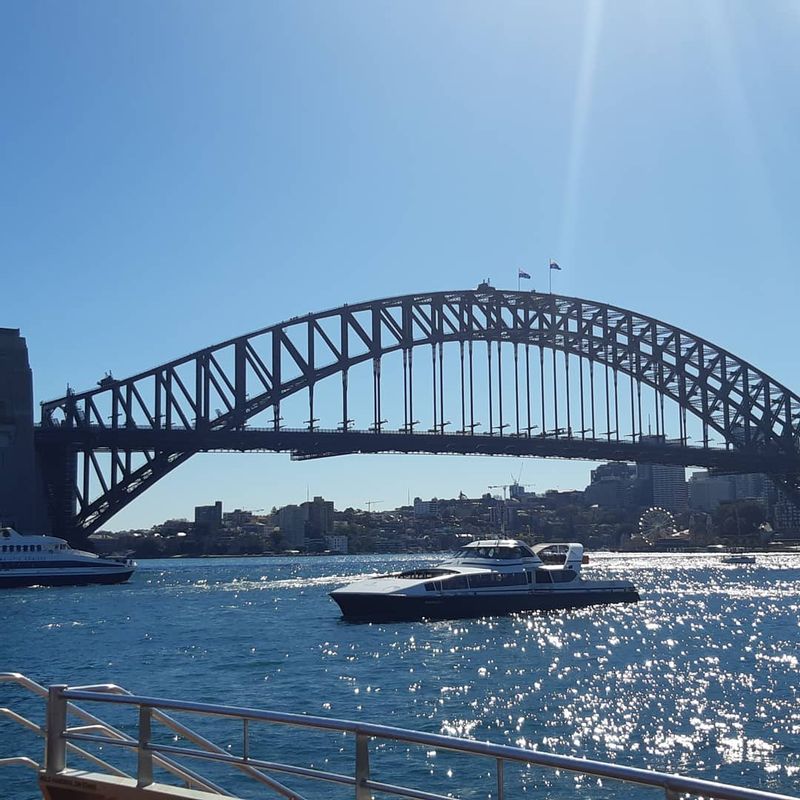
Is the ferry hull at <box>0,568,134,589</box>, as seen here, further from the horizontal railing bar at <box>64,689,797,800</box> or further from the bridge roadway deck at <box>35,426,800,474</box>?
the horizontal railing bar at <box>64,689,797,800</box>

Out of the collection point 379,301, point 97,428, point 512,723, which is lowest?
→ point 512,723

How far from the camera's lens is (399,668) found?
96.1ft

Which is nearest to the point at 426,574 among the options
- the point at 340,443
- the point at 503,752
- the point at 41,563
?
the point at 41,563

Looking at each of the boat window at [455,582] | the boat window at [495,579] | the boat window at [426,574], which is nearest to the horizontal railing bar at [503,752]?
the boat window at [455,582]

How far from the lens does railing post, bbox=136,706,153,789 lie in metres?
6.49

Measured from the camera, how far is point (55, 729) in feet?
22.6

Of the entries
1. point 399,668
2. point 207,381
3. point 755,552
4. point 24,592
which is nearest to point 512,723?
point 399,668

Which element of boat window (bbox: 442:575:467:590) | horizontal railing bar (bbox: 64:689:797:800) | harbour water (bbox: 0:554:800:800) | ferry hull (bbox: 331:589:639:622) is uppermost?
horizontal railing bar (bbox: 64:689:797:800)

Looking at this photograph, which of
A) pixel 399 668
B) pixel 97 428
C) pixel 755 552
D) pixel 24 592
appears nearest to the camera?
Result: pixel 399 668

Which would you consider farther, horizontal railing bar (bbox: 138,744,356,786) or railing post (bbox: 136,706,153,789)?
railing post (bbox: 136,706,153,789)

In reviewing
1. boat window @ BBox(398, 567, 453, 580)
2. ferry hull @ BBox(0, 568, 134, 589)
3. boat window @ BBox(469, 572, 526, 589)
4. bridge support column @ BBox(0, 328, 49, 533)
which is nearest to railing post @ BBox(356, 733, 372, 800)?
boat window @ BBox(398, 567, 453, 580)

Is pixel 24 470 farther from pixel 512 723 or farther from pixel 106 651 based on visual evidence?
pixel 512 723

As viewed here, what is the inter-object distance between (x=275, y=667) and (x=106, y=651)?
765 cm

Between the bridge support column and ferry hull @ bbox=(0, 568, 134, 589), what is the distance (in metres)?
6.84
